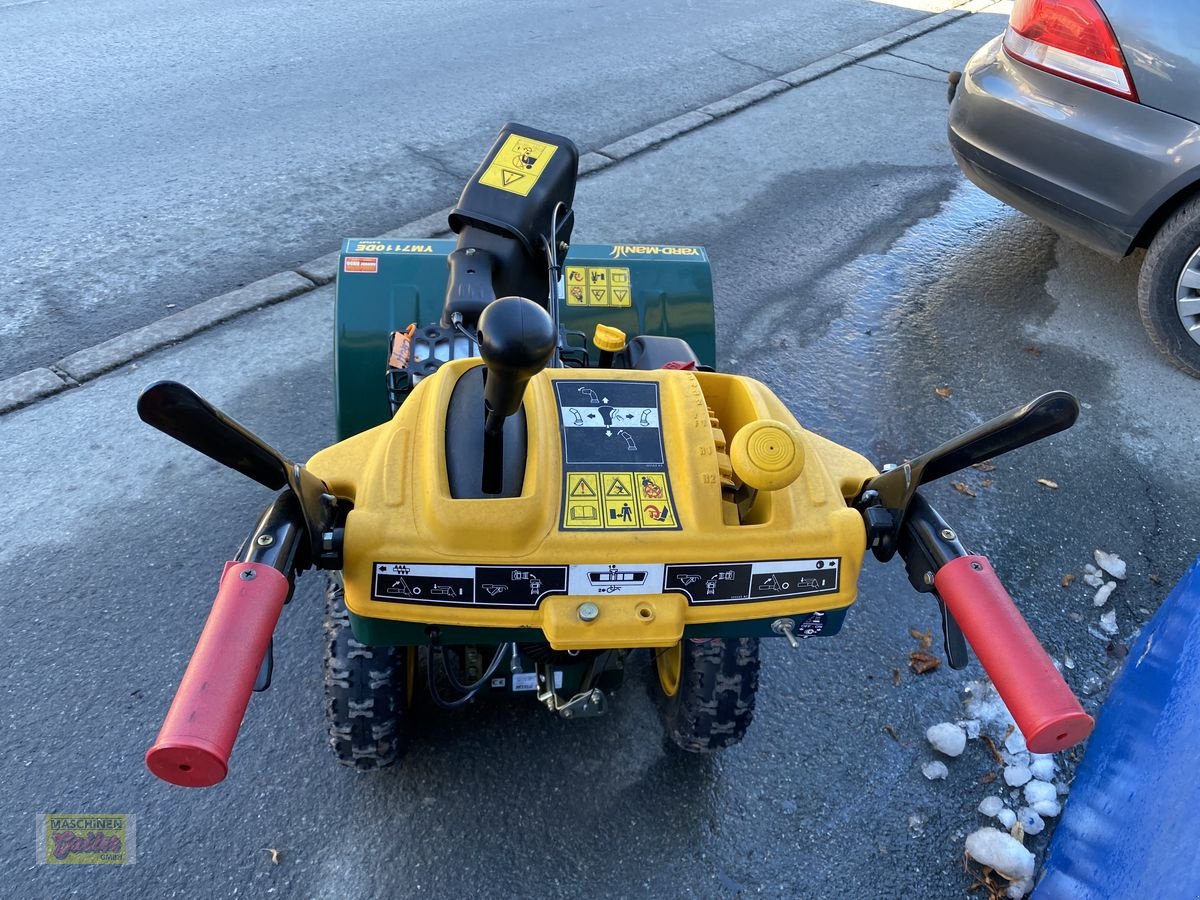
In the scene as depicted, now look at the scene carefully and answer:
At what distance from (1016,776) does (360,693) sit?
1.62 metres

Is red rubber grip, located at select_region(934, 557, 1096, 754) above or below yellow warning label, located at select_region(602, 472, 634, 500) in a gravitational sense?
above

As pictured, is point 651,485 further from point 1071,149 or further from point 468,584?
point 1071,149

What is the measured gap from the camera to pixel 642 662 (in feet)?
8.41

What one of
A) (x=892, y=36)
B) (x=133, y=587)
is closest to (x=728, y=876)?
(x=133, y=587)

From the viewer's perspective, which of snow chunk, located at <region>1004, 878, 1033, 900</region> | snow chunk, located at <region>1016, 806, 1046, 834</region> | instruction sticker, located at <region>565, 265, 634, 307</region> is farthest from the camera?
instruction sticker, located at <region>565, 265, 634, 307</region>

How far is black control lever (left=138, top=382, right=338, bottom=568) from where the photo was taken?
3.80 ft

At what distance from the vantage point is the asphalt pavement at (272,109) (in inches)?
161

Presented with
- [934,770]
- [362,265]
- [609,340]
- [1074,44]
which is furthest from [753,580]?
[1074,44]

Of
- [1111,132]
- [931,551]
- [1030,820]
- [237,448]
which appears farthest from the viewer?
[1111,132]

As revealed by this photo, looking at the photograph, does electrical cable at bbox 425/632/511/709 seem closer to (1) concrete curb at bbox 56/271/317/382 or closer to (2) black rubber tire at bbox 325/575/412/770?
(2) black rubber tire at bbox 325/575/412/770

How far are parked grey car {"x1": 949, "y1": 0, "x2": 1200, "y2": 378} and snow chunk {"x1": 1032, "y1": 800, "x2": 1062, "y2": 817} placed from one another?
2.32 metres

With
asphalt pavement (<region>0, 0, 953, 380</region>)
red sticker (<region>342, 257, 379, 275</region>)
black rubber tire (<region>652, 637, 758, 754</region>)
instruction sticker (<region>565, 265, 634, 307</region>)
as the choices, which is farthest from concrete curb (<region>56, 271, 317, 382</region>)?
black rubber tire (<region>652, 637, 758, 754</region>)

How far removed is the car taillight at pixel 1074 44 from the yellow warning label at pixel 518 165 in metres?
2.43

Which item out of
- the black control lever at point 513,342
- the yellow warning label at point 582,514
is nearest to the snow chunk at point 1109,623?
the yellow warning label at point 582,514
